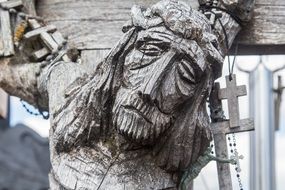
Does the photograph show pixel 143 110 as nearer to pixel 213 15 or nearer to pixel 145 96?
pixel 145 96

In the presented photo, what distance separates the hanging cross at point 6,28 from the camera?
1587 mm

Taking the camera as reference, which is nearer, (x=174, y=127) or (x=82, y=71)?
(x=174, y=127)

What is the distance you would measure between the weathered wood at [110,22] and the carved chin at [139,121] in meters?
0.40

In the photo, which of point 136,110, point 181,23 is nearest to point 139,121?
point 136,110

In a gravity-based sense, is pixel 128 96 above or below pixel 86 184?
above

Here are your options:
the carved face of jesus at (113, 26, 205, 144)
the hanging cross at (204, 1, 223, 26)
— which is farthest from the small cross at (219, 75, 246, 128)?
the carved face of jesus at (113, 26, 205, 144)

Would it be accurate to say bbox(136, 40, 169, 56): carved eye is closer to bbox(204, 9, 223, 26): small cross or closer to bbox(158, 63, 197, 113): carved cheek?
bbox(158, 63, 197, 113): carved cheek

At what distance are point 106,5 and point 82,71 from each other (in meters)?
0.21

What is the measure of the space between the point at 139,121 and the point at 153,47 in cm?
12

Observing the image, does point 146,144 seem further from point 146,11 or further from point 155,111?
point 146,11

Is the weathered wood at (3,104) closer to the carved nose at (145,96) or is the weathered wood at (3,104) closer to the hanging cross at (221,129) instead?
the hanging cross at (221,129)

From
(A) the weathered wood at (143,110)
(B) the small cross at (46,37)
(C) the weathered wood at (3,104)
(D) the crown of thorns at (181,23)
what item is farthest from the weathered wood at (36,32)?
(C) the weathered wood at (3,104)

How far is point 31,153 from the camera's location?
2689mm

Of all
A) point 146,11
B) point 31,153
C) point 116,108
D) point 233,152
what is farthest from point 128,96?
point 31,153
